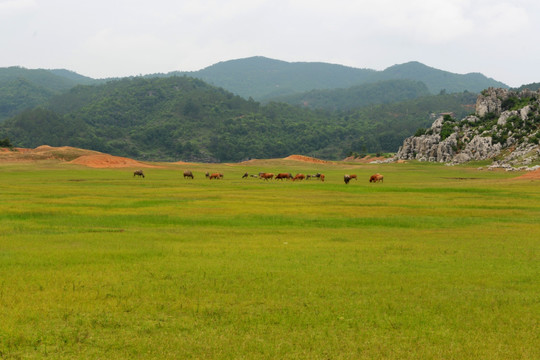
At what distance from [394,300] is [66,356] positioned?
25.9ft

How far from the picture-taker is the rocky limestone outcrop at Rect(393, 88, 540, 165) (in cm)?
12050

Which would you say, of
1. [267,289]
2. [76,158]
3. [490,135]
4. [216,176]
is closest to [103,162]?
[76,158]

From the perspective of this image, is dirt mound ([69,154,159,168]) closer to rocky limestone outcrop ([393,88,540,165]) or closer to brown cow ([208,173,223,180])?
brown cow ([208,173,223,180])

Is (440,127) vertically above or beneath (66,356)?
above

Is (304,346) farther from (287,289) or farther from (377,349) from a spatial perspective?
(287,289)

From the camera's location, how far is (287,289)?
1380 centimetres

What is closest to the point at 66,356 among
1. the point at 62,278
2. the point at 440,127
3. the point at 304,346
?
the point at 304,346

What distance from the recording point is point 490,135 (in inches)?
5157

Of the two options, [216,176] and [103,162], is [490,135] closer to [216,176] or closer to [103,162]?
[216,176]

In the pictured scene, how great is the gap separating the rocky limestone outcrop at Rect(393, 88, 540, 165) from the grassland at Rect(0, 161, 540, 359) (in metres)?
98.2

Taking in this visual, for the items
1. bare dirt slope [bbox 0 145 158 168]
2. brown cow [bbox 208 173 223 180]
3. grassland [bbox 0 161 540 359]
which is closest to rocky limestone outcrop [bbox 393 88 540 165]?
brown cow [bbox 208 173 223 180]

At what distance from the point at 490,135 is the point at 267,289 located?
432ft

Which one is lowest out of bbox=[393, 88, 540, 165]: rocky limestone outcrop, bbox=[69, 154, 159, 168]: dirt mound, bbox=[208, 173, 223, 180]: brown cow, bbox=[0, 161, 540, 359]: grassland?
bbox=[0, 161, 540, 359]: grassland

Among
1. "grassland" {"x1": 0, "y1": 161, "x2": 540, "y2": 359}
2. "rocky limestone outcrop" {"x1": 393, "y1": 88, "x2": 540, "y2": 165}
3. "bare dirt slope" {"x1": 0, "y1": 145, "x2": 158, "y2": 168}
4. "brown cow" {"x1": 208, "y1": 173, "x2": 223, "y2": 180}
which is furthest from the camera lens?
"rocky limestone outcrop" {"x1": 393, "y1": 88, "x2": 540, "y2": 165}
